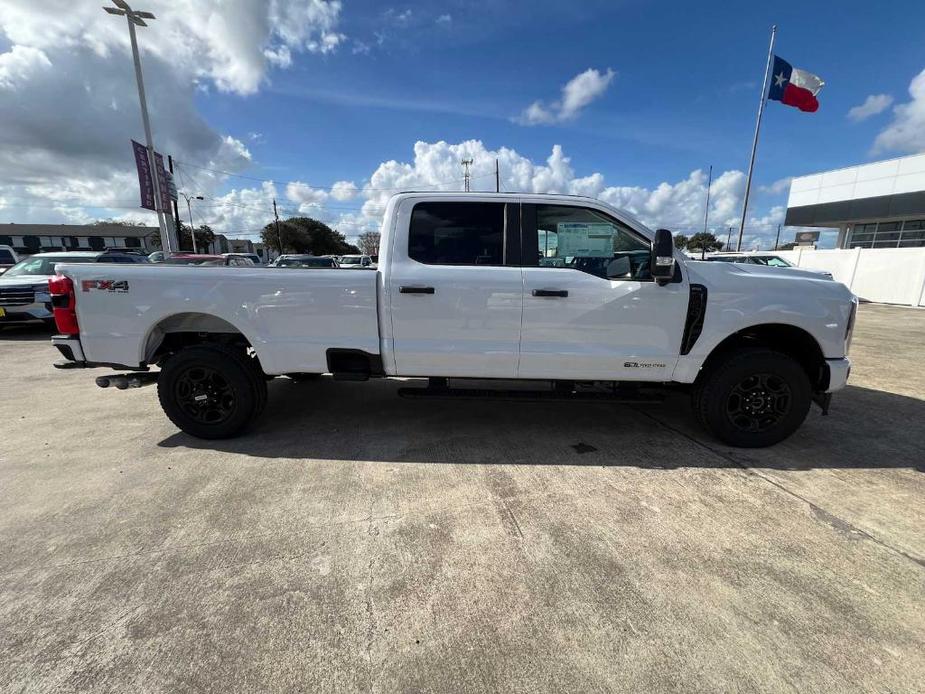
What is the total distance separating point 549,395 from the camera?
376 cm

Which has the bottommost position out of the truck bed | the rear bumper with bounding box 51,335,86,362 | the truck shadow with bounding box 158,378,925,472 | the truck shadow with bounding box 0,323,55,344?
the truck shadow with bounding box 0,323,55,344

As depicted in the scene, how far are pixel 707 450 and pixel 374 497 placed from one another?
2.75 metres

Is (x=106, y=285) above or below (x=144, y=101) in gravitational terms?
below

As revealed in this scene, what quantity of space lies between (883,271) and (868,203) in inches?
Result: 315

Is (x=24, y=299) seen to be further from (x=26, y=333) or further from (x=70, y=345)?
(x=70, y=345)

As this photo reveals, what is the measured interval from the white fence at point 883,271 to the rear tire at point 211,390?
21218 mm

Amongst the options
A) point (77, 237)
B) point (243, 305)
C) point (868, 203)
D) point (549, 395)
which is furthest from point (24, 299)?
point (77, 237)

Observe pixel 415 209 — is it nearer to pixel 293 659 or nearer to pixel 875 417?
pixel 293 659

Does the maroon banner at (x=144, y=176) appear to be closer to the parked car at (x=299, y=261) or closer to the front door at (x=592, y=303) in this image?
the parked car at (x=299, y=261)

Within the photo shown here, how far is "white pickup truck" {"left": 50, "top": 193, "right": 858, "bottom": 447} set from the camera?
3.43 meters

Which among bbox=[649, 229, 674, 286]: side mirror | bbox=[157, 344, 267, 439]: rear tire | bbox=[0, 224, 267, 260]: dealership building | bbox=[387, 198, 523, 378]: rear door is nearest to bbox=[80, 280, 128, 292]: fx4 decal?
bbox=[157, 344, 267, 439]: rear tire

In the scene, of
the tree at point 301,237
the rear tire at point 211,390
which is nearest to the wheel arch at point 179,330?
the rear tire at point 211,390

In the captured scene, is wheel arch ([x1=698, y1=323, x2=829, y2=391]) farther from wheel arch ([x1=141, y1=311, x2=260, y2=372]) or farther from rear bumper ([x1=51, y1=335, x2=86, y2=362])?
rear bumper ([x1=51, y1=335, x2=86, y2=362])

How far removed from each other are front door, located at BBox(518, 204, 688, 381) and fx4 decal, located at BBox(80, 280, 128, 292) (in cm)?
317
